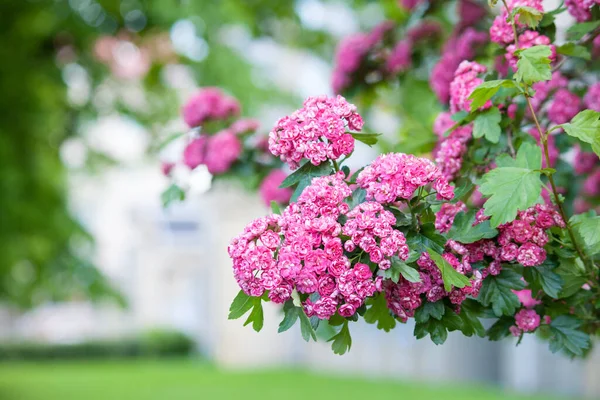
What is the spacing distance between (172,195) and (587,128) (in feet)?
4.30

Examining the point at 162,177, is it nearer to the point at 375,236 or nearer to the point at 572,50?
the point at 572,50

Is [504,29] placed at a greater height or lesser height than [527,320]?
greater

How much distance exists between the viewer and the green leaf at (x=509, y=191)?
128cm

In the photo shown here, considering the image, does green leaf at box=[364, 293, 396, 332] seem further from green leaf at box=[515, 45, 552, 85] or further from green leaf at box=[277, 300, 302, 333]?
green leaf at box=[515, 45, 552, 85]

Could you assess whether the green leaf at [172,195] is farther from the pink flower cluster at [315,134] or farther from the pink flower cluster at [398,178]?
the pink flower cluster at [398,178]

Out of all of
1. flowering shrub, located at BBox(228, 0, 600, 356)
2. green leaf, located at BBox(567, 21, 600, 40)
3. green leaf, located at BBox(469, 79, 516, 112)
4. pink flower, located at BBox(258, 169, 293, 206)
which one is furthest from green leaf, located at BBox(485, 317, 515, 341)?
pink flower, located at BBox(258, 169, 293, 206)

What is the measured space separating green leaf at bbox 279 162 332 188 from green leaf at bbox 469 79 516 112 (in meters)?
0.32

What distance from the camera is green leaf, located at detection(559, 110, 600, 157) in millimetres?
1354

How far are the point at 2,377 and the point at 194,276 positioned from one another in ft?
24.0

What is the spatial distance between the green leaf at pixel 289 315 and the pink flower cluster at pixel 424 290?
18 cm

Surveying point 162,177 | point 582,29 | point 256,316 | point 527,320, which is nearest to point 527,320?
point 527,320

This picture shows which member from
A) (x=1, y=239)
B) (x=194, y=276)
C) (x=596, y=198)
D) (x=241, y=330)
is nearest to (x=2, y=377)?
(x=241, y=330)

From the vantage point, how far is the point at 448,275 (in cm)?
126

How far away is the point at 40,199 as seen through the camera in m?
5.95
